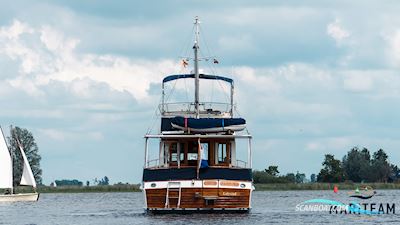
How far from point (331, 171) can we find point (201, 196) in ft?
419

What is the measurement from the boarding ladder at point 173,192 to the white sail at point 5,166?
5786cm

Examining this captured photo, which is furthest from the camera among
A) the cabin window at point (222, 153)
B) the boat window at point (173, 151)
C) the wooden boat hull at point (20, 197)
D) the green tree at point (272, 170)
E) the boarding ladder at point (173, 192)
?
the green tree at point (272, 170)

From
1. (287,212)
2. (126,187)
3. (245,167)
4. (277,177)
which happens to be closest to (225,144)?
(245,167)

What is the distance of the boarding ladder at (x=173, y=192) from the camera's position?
70.0m

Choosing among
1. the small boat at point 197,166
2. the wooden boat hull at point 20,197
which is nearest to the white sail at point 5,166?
the wooden boat hull at point 20,197

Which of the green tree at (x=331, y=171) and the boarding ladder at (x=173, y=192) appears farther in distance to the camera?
the green tree at (x=331, y=171)

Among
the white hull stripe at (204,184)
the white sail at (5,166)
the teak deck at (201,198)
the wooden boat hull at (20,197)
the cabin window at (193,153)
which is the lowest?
the teak deck at (201,198)

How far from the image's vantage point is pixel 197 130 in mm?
71812

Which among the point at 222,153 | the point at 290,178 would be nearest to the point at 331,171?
the point at 290,178

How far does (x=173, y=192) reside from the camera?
7025 centimetres

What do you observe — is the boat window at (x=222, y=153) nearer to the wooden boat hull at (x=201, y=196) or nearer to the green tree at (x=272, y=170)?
the wooden boat hull at (x=201, y=196)

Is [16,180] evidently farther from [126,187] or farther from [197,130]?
[197,130]

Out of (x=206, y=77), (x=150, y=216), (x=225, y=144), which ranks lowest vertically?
(x=150, y=216)

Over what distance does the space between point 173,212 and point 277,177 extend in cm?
10956
